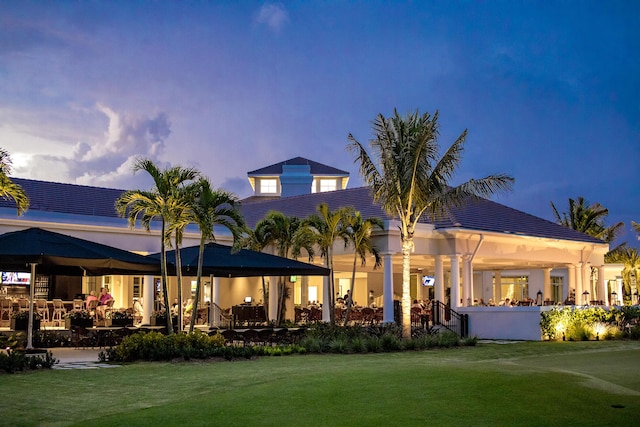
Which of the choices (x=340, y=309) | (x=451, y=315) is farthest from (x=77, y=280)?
(x=451, y=315)

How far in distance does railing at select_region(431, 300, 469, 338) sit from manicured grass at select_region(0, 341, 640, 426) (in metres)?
10.9

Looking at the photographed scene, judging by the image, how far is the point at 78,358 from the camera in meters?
17.8

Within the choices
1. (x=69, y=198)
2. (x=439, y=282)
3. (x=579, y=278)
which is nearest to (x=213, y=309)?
(x=69, y=198)

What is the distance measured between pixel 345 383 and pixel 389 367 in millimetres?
3031

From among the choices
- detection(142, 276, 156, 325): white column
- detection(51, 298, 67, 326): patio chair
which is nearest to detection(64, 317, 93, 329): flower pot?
detection(51, 298, 67, 326): patio chair

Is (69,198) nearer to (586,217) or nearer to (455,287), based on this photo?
(455,287)

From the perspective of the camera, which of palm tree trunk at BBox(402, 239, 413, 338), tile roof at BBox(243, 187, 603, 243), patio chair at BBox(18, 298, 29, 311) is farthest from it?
tile roof at BBox(243, 187, 603, 243)

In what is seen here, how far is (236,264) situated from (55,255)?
4850 mm

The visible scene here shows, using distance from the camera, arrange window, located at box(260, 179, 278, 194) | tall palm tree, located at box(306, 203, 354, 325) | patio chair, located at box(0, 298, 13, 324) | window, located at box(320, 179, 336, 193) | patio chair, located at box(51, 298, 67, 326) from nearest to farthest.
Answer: tall palm tree, located at box(306, 203, 354, 325)
patio chair, located at box(0, 298, 13, 324)
patio chair, located at box(51, 298, 67, 326)
window, located at box(260, 179, 278, 194)
window, located at box(320, 179, 336, 193)

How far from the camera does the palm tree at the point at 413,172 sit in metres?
23.2

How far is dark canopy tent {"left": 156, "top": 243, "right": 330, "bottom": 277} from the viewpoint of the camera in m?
20.2

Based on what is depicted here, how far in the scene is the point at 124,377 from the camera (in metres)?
14.1

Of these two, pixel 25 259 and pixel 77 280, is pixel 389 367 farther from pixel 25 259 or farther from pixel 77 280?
pixel 77 280

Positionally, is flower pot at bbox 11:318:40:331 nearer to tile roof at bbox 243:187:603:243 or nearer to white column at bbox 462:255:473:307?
tile roof at bbox 243:187:603:243
